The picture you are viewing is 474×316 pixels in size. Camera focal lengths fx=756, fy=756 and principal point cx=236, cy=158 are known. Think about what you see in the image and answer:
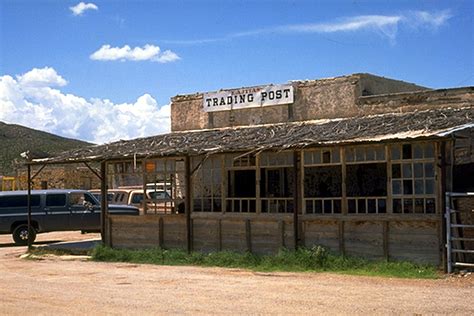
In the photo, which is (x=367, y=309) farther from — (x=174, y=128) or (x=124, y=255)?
(x=174, y=128)

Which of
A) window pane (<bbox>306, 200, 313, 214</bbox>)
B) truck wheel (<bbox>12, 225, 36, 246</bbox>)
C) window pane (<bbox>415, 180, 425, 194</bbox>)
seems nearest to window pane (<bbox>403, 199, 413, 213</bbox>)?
window pane (<bbox>415, 180, 425, 194</bbox>)

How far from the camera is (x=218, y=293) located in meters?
13.5

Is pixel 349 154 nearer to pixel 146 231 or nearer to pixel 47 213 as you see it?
pixel 146 231

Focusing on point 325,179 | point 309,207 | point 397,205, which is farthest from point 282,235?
point 325,179

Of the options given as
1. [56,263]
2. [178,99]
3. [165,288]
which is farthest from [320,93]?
[165,288]

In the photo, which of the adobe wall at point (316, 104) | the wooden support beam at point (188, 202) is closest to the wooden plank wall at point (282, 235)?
the wooden support beam at point (188, 202)

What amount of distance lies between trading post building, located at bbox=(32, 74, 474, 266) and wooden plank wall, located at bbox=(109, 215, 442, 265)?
0.03 meters

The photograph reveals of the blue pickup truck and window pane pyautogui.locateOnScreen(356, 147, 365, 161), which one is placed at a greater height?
window pane pyautogui.locateOnScreen(356, 147, 365, 161)

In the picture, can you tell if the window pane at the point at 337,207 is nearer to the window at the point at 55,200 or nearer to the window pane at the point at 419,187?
the window pane at the point at 419,187

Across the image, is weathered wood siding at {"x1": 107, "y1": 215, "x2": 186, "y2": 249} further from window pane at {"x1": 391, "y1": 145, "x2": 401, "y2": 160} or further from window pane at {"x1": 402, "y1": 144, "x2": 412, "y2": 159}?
window pane at {"x1": 402, "y1": 144, "x2": 412, "y2": 159}

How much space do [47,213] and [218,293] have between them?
14.6 metres

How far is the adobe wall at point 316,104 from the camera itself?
22922 mm

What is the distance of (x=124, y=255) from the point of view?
2072cm

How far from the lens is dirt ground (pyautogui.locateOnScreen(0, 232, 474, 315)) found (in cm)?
1163
